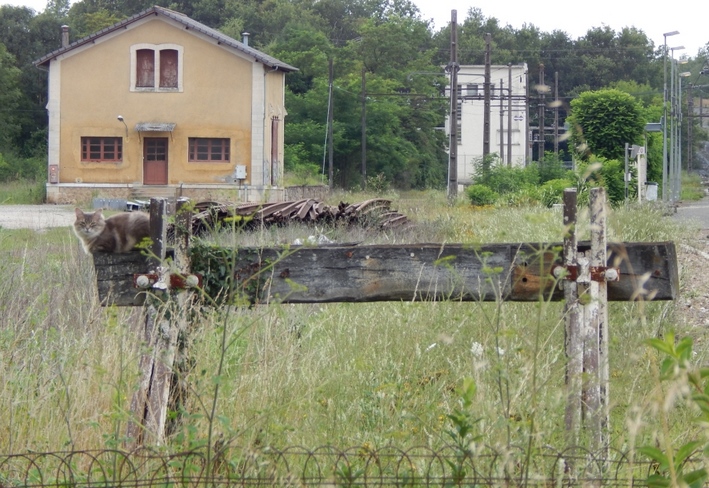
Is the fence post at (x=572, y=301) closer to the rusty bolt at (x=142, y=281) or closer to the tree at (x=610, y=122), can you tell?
the rusty bolt at (x=142, y=281)

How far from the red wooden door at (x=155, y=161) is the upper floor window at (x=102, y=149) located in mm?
1051

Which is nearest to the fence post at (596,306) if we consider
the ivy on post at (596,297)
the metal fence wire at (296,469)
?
the ivy on post at (596,297)

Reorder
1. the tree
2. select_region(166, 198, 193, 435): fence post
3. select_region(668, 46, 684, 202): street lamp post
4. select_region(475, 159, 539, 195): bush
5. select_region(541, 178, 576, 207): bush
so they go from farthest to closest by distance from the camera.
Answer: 1. select_region(668, 46, 684, 202): street lamp post
2. the tree
3. select_region(475, 159, 539, 195): bush
4. select_region(541, 178, 576, 207): bush
5. select_region(166, 198, 193, 435): fence post

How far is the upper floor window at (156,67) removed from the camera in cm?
3919

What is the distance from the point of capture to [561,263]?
4.59 meters

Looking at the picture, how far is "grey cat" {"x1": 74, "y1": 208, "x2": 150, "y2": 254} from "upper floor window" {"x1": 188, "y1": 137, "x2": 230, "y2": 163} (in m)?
32.0

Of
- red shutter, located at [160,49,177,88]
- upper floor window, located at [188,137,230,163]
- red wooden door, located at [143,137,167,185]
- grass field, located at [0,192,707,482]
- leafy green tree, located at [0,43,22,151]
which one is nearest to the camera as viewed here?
grass field, located at [0,192,707,482]

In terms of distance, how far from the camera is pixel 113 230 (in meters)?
7.28

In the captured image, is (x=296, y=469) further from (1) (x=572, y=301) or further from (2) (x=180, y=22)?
(2) (x=180, y=22)

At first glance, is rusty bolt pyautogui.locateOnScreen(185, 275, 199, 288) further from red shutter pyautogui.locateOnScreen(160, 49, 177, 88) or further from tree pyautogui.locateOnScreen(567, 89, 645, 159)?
red shutter pyautogui.locateOnScreen(160, 49, 177, 88)

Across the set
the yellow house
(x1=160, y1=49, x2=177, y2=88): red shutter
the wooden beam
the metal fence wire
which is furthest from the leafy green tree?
the metal fence wire

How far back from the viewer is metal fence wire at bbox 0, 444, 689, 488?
341cm

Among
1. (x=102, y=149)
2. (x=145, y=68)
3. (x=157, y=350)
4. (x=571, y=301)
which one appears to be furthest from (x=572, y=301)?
(x=102, y=149)

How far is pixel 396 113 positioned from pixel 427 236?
41502mm
